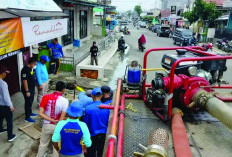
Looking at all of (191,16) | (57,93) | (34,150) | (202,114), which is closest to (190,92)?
(202,114)

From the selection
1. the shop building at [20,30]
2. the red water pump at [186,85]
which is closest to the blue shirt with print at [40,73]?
the shop building at [20,30]

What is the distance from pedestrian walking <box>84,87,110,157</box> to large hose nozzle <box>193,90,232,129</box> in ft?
5.24

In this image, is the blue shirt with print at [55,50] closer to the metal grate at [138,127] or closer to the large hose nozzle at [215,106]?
the metal grate at [138,127]

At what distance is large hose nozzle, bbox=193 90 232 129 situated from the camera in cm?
313

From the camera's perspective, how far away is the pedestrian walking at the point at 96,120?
3.81 meters

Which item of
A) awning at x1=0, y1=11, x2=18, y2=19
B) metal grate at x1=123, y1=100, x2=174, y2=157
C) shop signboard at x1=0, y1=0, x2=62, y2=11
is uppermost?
shop signboard at x1=0, y1=0, x2=62, y2=11

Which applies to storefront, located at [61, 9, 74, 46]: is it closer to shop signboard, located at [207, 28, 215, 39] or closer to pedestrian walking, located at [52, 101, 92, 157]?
pedestrian walking, located at [52, 101, 92, 157]

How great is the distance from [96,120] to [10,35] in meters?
2.61

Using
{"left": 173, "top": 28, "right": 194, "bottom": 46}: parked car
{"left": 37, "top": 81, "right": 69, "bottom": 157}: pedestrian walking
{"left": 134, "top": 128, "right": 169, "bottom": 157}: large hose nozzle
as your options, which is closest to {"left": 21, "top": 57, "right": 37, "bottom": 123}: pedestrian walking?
{"left": 37, "top": 81, "right": 69, "bottom": 157}: pedestrian walking

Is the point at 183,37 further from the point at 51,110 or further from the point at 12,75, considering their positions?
the point at 51,110

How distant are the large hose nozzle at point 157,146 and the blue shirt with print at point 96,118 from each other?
140 centimetres

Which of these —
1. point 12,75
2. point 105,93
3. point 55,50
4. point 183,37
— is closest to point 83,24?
point 183,37

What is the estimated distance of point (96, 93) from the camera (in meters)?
3.91

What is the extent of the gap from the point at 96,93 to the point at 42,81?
2.96m
